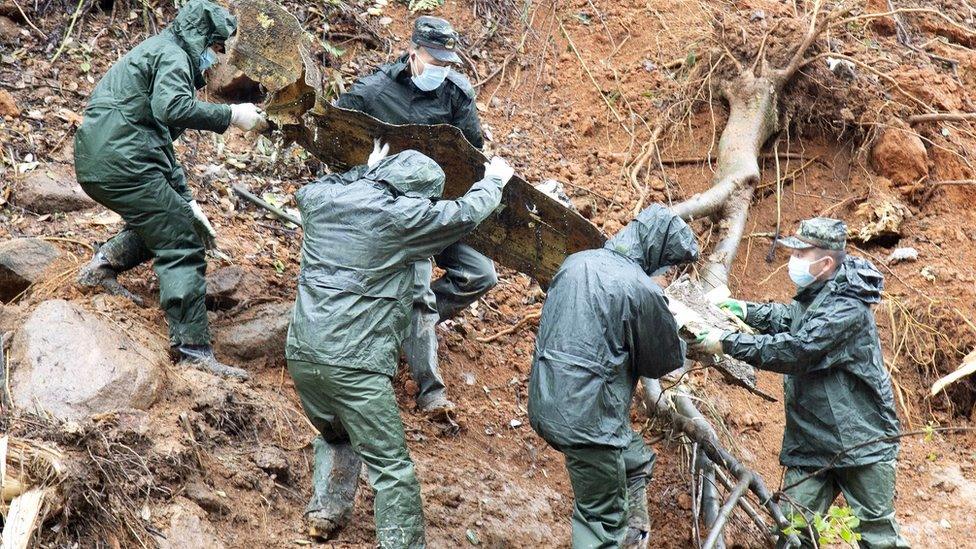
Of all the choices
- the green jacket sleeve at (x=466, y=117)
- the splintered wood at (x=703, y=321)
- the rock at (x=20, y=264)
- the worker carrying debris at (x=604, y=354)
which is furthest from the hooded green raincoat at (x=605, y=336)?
the rock at (x=20, y=264)

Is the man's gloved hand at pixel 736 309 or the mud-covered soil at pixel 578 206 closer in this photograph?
the mud-covered soil at pixel 578 206

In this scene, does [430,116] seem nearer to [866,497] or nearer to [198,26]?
[198,26]

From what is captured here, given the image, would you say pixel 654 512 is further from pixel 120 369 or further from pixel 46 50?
pixel 46 50

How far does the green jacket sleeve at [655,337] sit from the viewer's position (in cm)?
454

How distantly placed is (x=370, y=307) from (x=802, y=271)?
7.45ft

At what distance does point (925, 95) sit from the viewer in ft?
28.0

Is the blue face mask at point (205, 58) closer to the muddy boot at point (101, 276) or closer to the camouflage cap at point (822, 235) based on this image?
the muddy boot at point (101, 276)

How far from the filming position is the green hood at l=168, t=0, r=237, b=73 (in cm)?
532

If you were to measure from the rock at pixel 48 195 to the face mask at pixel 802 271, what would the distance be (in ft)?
14.6

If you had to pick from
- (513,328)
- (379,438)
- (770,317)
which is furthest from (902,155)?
(379,438)

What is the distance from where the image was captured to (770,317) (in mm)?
5402

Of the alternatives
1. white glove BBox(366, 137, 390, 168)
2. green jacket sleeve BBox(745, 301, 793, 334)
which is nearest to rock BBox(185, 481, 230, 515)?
white glove BBox(366, 137, 390, 168)

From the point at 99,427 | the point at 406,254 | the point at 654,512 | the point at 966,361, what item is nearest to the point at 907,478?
the point at 966,361

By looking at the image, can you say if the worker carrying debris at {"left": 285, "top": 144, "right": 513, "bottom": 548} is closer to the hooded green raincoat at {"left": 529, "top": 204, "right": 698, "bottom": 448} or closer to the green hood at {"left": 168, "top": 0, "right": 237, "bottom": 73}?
the hooded green raincoat at {"left": 529, "top": 204, "right": 698, "bottom": 448}
